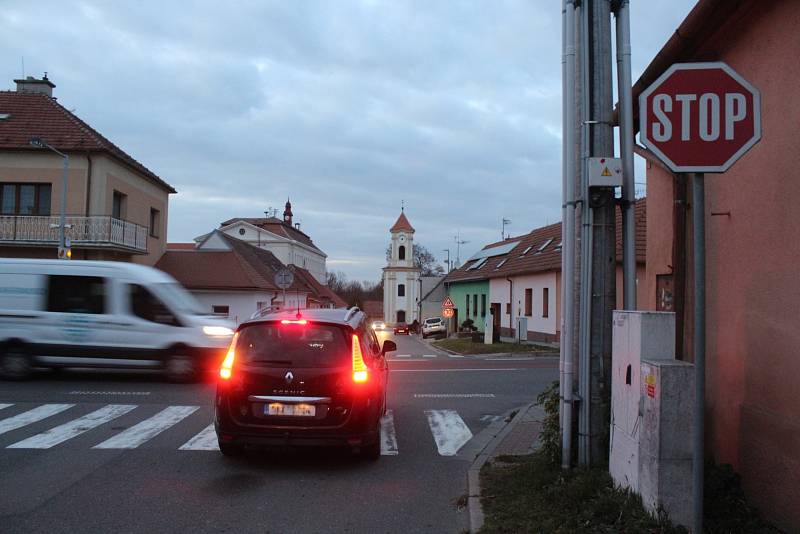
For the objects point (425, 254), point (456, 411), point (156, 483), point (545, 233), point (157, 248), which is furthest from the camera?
point (425, 254)

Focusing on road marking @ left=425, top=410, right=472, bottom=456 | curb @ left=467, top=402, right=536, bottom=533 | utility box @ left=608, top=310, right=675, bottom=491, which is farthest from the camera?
road marking @ left=425, top=410, right=472, bottom=456

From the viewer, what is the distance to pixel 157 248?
115 feet

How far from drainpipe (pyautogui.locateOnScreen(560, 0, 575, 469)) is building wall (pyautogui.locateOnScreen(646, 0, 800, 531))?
126cm

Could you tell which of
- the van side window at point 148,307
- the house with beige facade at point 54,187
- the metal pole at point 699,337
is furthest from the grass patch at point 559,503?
the house with beige facade at point 54,187

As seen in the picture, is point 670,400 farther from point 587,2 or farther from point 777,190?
point 587,2

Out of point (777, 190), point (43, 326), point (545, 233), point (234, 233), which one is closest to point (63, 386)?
point (43, 326)

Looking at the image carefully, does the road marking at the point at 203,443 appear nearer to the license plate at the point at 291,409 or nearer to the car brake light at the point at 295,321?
the license plate at the point at 291,409

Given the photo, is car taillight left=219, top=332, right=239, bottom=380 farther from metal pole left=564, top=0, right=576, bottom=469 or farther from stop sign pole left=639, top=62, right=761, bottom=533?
stop sign pole left=639, top=62, right=761, bottom=533

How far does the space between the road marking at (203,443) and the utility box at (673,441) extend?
523 centimetres

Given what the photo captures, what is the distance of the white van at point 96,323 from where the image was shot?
13508mm

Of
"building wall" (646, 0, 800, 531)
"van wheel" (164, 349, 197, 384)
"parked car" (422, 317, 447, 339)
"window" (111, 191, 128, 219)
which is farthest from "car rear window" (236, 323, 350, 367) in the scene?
"parked car" (422, 317, 447, 339)

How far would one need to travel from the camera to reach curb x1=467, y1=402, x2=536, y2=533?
17.7ft

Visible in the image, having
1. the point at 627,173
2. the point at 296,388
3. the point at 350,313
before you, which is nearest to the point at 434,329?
the point at 350,313

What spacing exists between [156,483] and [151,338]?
755cm
